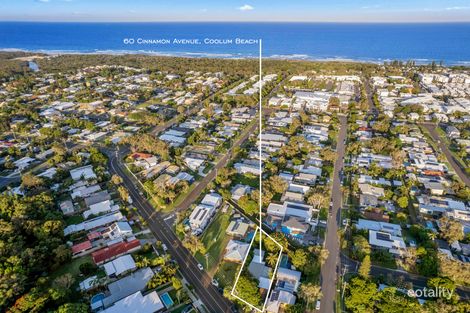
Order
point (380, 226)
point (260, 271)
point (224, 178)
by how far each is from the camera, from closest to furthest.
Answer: point (260, 271)
point (380, 226)
point (224, 178)

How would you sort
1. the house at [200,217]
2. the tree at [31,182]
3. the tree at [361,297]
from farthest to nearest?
the tree at [31,182]
the house at [200,217]
the tree at [361,297]

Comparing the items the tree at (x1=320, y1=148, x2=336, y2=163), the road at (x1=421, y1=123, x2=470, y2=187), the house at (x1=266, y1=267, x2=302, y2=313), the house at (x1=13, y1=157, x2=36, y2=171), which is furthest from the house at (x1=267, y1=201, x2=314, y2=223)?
the house at (x1=13, y1=157, x2=36, y2=171)

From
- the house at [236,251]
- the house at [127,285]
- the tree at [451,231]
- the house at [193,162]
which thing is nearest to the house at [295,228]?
the house at [236,251]

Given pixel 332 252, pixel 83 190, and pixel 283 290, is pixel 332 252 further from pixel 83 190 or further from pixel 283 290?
pixel 83 190

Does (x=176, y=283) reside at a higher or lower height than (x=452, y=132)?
lower

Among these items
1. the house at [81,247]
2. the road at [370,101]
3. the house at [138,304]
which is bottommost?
the house at [138,304]

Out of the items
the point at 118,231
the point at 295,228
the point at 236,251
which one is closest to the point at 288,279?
the point at 236,251

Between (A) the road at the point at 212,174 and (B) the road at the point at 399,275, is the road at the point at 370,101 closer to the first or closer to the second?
(A) the road at the point at 212,174
